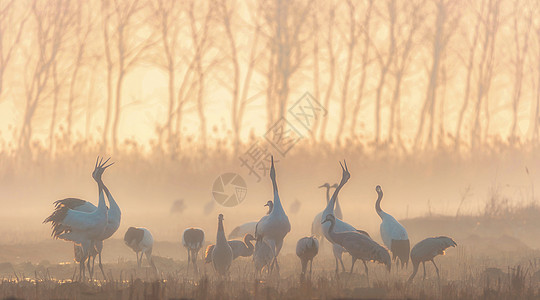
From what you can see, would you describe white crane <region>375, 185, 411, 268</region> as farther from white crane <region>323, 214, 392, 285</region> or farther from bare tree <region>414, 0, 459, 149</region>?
bare tree <region>414, 0, 459, 149</region>

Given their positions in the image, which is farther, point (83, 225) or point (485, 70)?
point (485, 70)

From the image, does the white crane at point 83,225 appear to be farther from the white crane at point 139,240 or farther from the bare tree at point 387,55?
the bare tree at point 387,55

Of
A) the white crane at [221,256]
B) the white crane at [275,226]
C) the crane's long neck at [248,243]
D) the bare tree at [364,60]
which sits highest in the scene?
the bare tree at [364,60]

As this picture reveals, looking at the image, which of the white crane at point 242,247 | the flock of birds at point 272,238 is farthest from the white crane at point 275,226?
the white crane at point 242,247

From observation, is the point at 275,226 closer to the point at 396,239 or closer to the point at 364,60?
the point at 396,239

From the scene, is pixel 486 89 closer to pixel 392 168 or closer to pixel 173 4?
pixel 392 168

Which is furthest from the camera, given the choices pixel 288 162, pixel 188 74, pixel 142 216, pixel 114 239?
pixel 188 74

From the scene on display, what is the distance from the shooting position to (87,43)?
96.7 ft

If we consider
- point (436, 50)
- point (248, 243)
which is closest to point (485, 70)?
point (436, 50)

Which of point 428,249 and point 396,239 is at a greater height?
point 396,239

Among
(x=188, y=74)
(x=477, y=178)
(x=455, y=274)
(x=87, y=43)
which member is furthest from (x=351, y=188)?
(x=455, y=274)

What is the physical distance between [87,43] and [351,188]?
12144mm

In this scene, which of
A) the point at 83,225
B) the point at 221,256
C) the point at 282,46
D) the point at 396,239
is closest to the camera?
the point at 83,225

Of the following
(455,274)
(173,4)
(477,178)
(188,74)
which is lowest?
(455,274)
